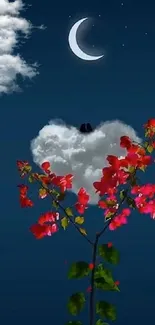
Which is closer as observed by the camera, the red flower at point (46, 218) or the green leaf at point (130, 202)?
the green leaf at point (130, 202)

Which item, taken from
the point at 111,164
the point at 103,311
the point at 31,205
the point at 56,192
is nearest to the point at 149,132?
the point at 111,164

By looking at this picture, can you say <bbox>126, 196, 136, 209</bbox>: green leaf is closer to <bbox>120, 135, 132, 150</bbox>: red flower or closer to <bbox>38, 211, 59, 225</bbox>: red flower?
<bbox>120, 135, 132, 150</bbox>: red flower

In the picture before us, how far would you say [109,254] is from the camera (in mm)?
3912

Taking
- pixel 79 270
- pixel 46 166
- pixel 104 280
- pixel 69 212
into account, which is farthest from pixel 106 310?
pixel 46 166

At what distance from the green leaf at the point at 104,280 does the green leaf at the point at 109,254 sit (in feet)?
0.30

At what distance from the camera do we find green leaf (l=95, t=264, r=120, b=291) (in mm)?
3855

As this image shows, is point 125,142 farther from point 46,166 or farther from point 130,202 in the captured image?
point 46,166

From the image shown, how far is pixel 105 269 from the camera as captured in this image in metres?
3.92

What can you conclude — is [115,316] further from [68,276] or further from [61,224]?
[61,224]

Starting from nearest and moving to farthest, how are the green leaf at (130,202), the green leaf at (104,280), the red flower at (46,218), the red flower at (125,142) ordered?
the green leaf at (104,280), the red flower at (125,142), the green leaf at (130,202), the red flower at (46,218)

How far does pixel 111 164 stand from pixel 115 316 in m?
1.26

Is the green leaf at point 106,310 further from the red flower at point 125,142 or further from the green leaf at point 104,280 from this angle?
the red flower at point 125,142

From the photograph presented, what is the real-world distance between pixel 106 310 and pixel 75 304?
262 mm

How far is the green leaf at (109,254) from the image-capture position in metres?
3.90
